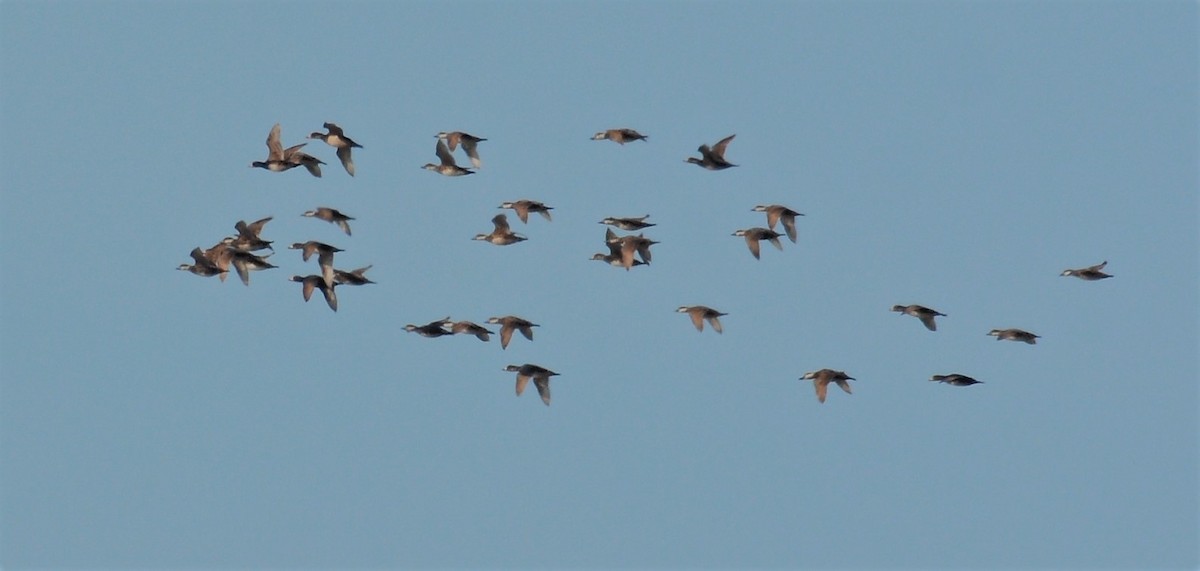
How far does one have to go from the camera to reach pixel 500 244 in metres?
53.8

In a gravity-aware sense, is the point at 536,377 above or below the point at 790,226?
below

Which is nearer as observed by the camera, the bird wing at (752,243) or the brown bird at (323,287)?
the brown bird at (323,287)

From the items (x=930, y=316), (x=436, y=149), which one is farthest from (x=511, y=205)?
(x=930, y=316)

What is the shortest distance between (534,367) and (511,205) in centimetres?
407

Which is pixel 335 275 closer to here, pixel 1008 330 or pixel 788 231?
pixel 788 231

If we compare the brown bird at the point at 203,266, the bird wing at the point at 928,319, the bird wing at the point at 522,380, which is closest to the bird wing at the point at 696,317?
the bird wing at the point at 522,380

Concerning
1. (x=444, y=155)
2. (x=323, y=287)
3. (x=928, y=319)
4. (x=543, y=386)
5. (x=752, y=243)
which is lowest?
(x=543, y=386)

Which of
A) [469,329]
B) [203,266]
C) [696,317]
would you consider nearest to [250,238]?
[203,266]

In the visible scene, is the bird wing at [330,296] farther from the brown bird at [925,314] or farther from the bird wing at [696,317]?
the brown bird at [925,314]

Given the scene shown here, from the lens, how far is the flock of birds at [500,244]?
51.6 m

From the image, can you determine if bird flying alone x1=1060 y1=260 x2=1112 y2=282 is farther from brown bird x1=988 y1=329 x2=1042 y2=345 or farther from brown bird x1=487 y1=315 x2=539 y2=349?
brown bird x1=487 y1=315 x2=539 y2=349

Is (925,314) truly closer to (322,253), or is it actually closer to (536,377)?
(536,377)

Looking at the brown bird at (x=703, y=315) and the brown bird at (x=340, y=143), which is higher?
the brown bird at (x=340, y=143)

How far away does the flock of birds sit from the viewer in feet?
169
